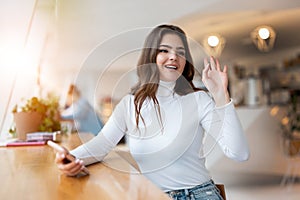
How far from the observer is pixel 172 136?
0.94 metres

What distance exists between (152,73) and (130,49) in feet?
0.32

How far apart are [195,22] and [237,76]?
290 cm

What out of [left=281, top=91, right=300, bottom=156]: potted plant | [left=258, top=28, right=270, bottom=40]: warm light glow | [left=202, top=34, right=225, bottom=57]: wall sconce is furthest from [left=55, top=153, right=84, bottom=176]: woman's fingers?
[left=202, top=34, right=225, bottom=57]: wall sconce

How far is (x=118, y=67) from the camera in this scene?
965mm

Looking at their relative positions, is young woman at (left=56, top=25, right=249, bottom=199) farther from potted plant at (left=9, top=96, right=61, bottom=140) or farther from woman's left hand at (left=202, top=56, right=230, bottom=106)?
potted plant at (left=9, top=96, right=61, bottom=140)

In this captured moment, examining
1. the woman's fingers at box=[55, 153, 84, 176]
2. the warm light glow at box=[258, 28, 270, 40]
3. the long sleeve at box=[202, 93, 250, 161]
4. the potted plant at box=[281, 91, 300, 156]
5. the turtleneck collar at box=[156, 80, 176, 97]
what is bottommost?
the potted plant at box=[281, 91, 300, 156]

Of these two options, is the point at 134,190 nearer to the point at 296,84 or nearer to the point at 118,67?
the point at 118,67

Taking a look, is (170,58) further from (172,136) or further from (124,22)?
(124,22)

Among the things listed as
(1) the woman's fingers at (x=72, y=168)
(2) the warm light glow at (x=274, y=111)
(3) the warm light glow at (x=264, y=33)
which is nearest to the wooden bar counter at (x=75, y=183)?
(1) the woman's fingers at (x=72, y=168)

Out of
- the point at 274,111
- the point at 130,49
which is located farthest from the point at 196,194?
the point at 274,111

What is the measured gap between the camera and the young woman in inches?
37.7

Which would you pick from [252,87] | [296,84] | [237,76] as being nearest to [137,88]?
[252,87]

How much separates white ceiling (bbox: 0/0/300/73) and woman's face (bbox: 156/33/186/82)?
64 mm

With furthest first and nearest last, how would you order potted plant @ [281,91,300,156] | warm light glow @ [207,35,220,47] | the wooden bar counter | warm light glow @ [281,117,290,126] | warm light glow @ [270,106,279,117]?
warm light glow @ [207,35,220,47] < warm light glow @ [281,117,290,126] < warm light glow @ [270,106,279,117] < potted plant @ [281,91,300,156] < the wooden bar counter
